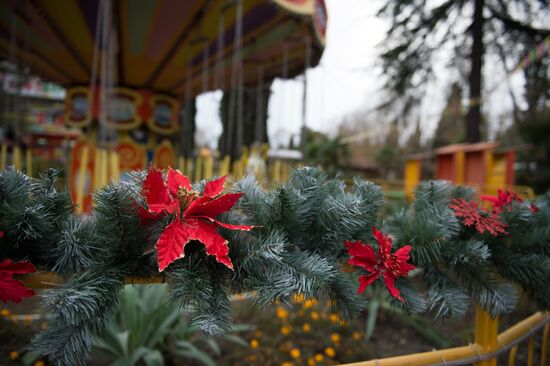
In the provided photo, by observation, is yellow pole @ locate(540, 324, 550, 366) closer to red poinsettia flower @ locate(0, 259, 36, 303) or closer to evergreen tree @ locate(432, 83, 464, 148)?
red poinsettia flower @ locate(0, 259, 36, 303)

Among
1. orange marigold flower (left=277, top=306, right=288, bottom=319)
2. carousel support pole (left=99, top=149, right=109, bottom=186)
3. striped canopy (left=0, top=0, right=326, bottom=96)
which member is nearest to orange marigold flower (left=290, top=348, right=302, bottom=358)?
orange marigold flower (left=277, top=306, right=288, bottom=319)

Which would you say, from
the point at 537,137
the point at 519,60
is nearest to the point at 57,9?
the point at 537,137

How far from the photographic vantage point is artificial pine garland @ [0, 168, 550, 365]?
2.14 ft

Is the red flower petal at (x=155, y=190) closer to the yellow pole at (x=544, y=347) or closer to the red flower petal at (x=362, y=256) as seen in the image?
the red flower petal at (x=362, y=256)

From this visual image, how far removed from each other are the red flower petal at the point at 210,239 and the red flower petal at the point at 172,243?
0.5 inches

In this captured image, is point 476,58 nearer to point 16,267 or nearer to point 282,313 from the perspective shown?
point 282,313

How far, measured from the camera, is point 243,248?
0.75 meters

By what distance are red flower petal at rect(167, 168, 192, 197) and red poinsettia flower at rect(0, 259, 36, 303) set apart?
10.7 inches

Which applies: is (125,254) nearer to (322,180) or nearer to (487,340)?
(322,180)

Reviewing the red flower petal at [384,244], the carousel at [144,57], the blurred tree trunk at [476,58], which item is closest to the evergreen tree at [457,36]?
the blurred tree trunk at [476,58]

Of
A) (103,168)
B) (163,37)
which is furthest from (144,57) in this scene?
(103,168)

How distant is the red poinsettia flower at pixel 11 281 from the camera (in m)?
0.63

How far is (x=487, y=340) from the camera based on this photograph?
1.03 metres

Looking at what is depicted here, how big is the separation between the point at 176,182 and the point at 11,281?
12.6 inches
